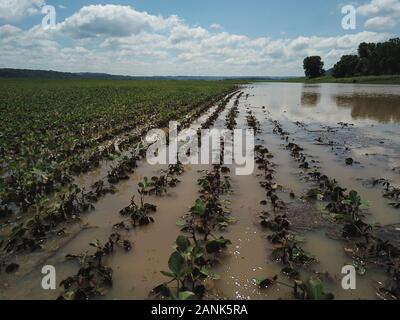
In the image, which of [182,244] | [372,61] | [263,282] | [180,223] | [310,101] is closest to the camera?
[263,282]

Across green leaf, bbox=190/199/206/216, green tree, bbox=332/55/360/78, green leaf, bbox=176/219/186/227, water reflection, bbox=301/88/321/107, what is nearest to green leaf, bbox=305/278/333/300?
green leaf, bbox=190/199/206/216

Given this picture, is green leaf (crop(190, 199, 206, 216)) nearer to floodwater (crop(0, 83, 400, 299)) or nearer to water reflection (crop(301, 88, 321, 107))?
floodwater (crop(0, 83, 400, 299))

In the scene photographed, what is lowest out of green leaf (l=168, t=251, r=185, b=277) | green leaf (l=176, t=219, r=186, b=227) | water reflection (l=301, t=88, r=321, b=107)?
green leaf (l=176, t=219, r=186, b=227)

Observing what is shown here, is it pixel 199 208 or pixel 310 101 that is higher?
pixel 310 101

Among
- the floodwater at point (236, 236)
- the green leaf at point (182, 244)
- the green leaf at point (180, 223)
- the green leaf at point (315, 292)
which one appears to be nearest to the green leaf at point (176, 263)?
the green leaf at point (182, 244)

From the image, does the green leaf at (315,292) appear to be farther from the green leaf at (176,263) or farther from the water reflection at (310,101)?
the water reflection at (310,101)

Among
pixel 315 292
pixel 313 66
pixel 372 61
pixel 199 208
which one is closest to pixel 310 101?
pixel 199 208

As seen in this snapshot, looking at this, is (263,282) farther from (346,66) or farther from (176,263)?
(346,66)
